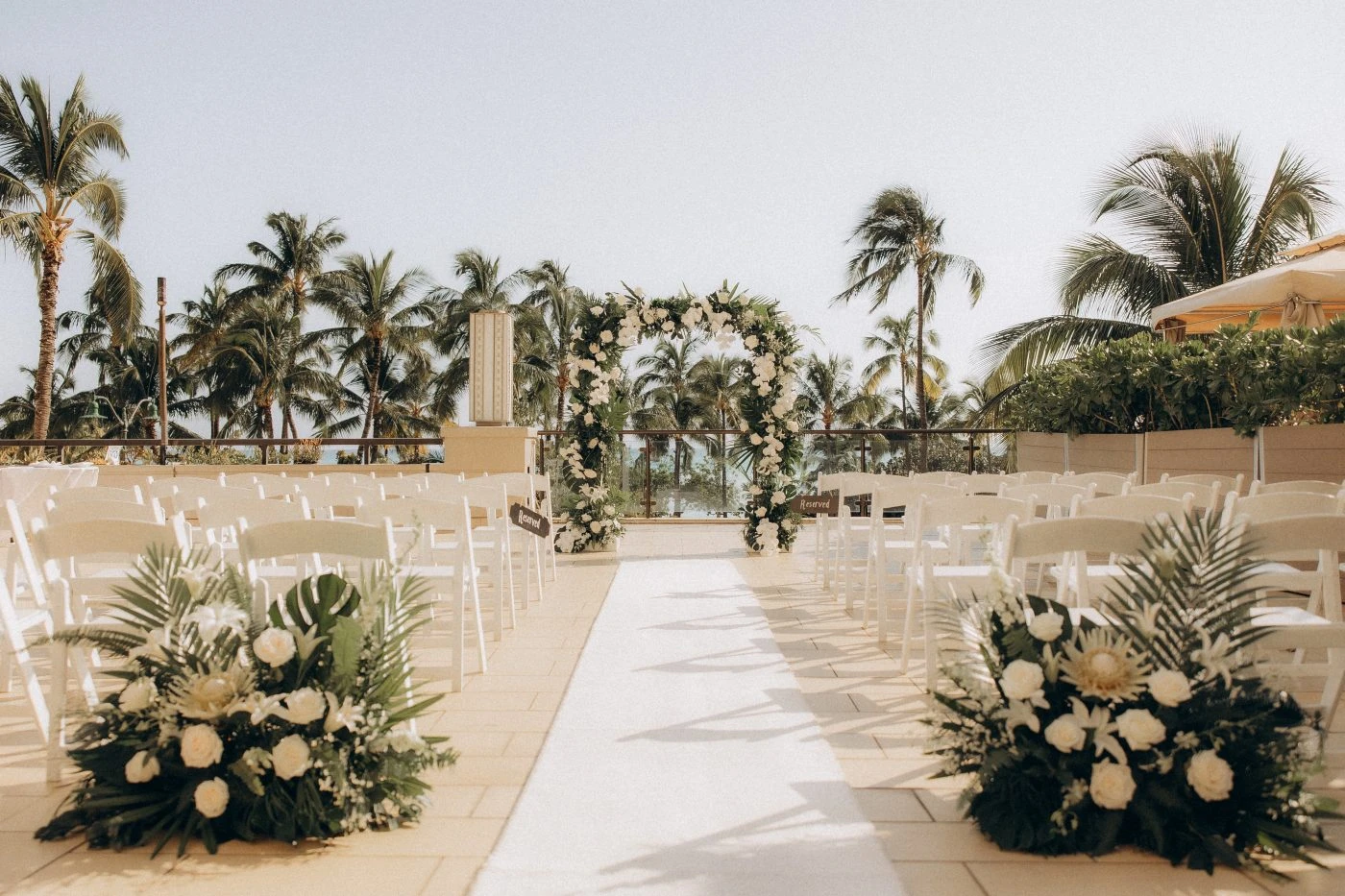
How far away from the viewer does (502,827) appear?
2.48 meters

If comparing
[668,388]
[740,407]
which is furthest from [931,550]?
[668,388]

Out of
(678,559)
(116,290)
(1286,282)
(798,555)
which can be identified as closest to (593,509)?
(678,559)

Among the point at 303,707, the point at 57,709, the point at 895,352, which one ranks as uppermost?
the point at 895,352

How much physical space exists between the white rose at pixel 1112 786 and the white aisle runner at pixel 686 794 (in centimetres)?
51

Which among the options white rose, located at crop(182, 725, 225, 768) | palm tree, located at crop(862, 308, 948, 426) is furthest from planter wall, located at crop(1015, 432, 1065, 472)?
palm tree, located at crop(862, 308, 948, 426)

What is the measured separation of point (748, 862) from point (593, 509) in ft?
22.6

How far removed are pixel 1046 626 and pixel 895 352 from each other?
122ft

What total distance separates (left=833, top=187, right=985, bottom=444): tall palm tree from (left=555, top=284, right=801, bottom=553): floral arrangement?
2009cm

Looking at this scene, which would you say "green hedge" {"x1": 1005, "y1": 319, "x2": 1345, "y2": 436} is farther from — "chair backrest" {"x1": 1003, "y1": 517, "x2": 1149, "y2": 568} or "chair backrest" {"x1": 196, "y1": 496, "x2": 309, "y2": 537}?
"chair backrest" {"x1": 196, "y1": 496, "x2": 309, "y2": 537}

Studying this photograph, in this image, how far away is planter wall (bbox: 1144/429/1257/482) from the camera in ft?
20.2

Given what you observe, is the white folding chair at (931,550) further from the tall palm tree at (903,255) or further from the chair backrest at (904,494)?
the tall palm tree at (903,255)

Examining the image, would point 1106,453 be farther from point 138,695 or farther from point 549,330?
point 549,330

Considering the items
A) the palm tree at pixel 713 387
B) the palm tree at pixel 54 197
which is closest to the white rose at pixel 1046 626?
the palm tree at pixel 54 197

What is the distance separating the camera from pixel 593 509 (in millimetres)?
9094
